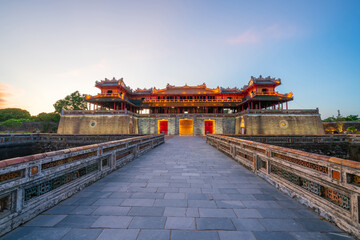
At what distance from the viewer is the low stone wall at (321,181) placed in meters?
2.18

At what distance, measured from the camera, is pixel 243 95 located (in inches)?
1328

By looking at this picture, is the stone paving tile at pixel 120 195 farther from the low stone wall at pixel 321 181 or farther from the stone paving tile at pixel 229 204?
the low stone wall at pixel 321 181

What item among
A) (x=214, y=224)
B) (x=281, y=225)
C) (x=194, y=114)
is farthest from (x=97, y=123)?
(x=281, y=225)

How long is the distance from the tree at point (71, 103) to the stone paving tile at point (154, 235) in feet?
142

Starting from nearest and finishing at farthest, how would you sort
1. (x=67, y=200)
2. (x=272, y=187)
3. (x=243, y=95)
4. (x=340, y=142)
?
(x=67, y=200) < (x=272, y=187) < (x=340, y=142) < (x=243, y=95)

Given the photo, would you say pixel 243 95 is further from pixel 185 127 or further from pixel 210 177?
pixel 210 177

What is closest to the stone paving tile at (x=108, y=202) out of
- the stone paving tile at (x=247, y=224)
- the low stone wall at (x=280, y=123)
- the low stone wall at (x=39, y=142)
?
the stone paving tile at (x=247, y=224)

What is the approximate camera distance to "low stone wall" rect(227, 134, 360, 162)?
1636 centimetres

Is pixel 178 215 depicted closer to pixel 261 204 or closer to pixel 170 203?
pixel 170 203

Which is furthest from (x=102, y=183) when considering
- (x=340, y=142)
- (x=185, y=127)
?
(x=185, y=127)

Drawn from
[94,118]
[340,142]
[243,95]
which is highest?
[243,95]

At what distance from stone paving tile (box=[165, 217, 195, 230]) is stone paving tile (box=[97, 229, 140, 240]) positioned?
49 centimetres

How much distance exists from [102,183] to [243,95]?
3452 cm

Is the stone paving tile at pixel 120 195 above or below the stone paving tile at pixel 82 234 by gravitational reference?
below
